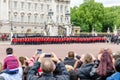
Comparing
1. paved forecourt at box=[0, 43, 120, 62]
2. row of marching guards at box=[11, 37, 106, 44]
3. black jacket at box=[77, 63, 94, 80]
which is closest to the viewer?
black jacket at box=[77, 63, 94, 80]

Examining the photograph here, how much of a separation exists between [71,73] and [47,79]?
243 cm

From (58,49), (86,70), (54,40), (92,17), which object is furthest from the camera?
(92,17)

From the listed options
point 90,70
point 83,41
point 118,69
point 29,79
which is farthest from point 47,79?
point 83,41

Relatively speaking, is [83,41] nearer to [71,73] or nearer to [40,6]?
[40,6]

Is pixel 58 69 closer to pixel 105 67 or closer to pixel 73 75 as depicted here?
pixel 105 67

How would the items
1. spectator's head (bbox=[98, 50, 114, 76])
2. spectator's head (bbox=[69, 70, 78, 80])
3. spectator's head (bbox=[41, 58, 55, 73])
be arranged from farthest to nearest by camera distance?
spectator's head (bbox=[69, 70, 78, 80]) < spectator's head (bbox=[98, 50, 114, 76]) < spectator's head (bbox=[41, 58, 55, 73])

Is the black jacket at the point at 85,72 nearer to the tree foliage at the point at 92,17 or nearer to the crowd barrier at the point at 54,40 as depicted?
the crowd barrier at the point at 54,40

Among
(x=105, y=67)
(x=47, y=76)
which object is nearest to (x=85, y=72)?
(x=105, y=67)

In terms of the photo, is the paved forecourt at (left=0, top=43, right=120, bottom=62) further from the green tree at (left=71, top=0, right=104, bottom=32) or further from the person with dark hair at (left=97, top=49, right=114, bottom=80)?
the green tree at (left=71, top=0, right=104, bottom=32)

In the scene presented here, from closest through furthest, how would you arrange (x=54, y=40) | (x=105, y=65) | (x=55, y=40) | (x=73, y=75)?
(x=105, y=65) → (x=73, y=75) → (x=54, y=40) → (x=55, y=40)

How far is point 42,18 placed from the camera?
9438 cm

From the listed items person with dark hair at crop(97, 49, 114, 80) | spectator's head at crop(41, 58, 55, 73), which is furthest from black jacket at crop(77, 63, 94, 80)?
spectator's head at crop(41, 58, 55, 73)

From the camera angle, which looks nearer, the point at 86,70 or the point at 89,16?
the point at 86,70

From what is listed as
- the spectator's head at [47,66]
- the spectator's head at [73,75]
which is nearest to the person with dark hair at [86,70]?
the spectator's head at [73,75]
